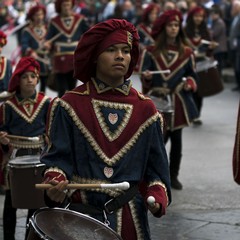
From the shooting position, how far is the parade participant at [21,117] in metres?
7.35

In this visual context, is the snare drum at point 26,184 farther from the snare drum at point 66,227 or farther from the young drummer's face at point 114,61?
the snare drum at point 66,227

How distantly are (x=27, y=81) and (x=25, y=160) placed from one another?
88 centimetres

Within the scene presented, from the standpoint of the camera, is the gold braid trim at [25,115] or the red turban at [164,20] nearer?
Answer: the gold braid trim at [25,115]

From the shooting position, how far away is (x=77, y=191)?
4.80 metres

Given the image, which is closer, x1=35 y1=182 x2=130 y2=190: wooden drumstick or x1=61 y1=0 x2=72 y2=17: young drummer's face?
x1=35 y1=182 x2=130 y2=190: wooden drumstick

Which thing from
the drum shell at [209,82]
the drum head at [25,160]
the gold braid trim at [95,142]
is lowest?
the drum shell at [209,82]

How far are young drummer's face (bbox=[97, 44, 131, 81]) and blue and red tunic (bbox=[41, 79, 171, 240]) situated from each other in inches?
3.7

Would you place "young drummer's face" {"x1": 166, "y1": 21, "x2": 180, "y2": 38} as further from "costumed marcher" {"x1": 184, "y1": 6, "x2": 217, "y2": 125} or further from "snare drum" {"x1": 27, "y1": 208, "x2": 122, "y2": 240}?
"snare drum" {"x1": 27, "y1": 208, "x2": 122, "y2": 240}

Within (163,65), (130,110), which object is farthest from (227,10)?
(130,110)

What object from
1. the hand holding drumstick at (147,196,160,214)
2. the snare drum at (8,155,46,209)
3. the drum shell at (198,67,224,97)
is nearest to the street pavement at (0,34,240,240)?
the drum shell at (198,67,224,97)

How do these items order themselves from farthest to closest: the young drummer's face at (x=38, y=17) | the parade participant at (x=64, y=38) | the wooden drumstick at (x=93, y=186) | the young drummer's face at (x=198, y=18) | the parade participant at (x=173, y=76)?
the young drummer's face at (x=38, y=17), the young drummer's face at (x=198, y=18), the parade participant at (x=64, y=38), the parade participant at (x=173, y=76), the wooden drumstick at (x=93, y=186)

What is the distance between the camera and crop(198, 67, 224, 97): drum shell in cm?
1294

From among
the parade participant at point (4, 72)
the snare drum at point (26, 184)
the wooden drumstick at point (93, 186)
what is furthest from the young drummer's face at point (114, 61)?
the parade participant at point (4, 72)

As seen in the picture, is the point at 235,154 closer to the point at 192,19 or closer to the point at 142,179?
the point at 142,179
